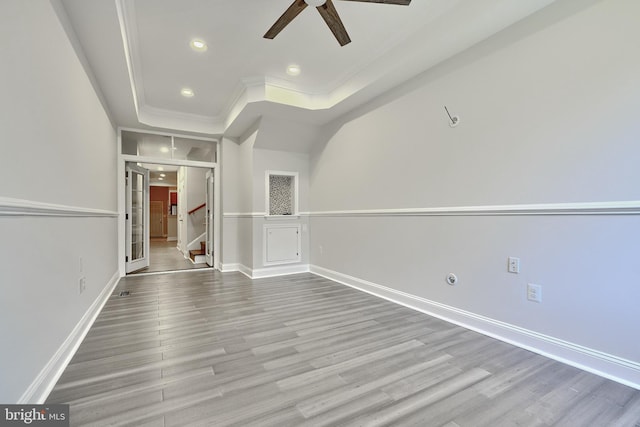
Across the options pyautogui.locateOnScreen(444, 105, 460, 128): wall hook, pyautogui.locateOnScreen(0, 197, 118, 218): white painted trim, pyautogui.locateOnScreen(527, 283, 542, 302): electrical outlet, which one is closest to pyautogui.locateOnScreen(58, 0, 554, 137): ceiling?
pyautogui.locateOnScreen(444, 105, 460, 128): wall hook

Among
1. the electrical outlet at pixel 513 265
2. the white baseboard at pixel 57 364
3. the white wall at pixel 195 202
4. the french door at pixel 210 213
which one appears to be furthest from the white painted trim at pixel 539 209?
the white wall at pixel 195 202

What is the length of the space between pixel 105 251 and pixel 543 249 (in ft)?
15.1

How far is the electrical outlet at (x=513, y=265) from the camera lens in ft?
7.77

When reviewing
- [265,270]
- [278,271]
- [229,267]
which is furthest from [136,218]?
[278,271]

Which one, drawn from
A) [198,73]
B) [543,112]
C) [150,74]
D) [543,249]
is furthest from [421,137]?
[150,74]

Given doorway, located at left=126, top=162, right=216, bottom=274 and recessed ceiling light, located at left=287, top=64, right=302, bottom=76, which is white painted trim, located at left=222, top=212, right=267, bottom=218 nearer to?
doorway, located at left=126, top=162, right=216, bottom=274

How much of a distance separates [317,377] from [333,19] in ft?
8.63

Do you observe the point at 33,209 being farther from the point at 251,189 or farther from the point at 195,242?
the point at 195,242

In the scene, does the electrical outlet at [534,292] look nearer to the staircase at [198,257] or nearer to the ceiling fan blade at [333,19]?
the ceiling fan blade at [333,19]

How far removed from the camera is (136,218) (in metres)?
5.54

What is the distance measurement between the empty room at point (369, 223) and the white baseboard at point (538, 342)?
0.02 metres

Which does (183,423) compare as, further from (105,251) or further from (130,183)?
(130,183)

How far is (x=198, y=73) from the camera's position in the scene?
3594mm

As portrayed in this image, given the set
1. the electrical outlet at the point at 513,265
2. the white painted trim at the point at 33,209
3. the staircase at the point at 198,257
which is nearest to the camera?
the white painted trim at the point at 33,209
